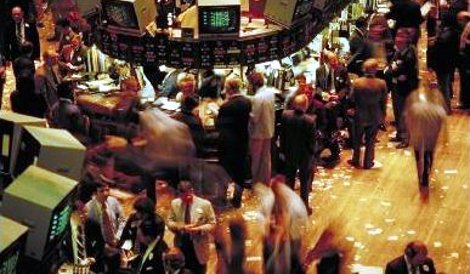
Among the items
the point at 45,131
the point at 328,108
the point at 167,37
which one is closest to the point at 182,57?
the point at 167,37

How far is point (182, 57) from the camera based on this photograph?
1014cm

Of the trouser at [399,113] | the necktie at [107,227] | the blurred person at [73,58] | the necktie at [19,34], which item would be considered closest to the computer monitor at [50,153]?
the necktie at [107,227]

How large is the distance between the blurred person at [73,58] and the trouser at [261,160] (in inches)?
110

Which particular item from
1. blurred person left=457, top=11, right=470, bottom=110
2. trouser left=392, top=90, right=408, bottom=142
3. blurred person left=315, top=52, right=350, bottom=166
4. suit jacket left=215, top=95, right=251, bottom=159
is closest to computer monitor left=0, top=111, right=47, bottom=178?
suit jacket left=215, top=95, right=251, bottom=159

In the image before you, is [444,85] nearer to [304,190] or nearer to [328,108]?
[328,108]

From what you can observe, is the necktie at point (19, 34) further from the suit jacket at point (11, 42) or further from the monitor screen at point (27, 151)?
the monitor screen at point (27, 151)

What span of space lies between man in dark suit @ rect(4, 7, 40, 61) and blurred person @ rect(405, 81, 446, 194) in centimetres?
541

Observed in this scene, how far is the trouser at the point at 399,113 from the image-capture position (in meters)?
10.6

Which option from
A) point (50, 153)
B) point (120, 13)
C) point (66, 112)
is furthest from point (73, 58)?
point (50, 153)

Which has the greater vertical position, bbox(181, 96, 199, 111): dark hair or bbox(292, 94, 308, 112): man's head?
bbox(292, 94, 308, 112): man's head

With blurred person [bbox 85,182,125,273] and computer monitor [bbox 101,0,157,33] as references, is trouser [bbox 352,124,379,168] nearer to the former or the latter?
computer monitor [bbox 101,0,157,33]

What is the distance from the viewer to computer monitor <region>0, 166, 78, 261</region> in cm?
488

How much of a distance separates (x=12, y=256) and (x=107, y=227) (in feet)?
8.95

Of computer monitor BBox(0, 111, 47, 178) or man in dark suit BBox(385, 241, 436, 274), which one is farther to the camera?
man in dark suit BBox(385, 241, 436, 274)
